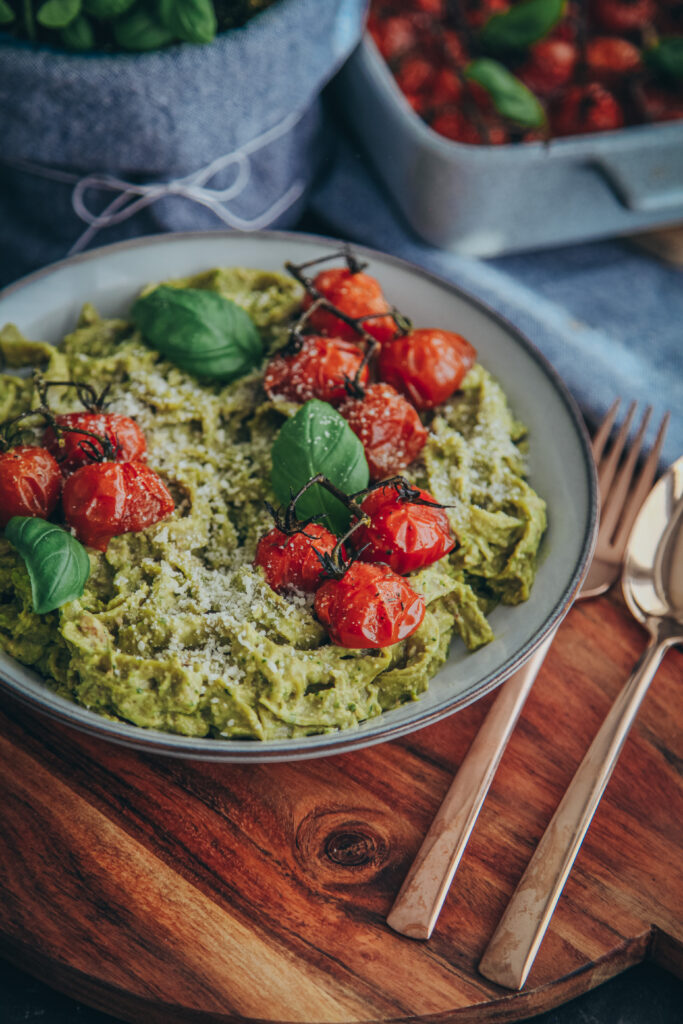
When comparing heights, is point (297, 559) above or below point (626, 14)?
below

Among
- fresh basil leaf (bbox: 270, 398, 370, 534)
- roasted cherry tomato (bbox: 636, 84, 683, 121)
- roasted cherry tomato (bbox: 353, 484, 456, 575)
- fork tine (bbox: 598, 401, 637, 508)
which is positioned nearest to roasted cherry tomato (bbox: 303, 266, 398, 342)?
fresh basil leaf (bbox: 270, 398, 370, 534)

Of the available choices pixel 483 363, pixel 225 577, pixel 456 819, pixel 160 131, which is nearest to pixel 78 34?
pixel 160 131

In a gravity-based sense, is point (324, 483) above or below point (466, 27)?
below

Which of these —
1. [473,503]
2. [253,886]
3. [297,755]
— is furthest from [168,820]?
[473,503]

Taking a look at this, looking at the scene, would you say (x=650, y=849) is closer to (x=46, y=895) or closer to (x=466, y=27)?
(x=46, y=895)

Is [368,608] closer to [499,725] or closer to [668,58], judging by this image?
[499,725]

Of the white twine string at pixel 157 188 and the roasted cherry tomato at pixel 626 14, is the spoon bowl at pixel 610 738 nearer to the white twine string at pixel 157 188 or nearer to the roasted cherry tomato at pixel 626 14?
the white twine string at pixel 157 188
